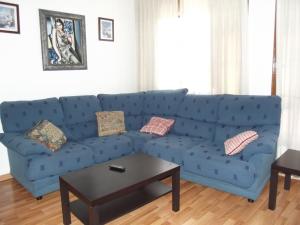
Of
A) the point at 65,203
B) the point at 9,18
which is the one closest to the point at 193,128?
the point at 65,203

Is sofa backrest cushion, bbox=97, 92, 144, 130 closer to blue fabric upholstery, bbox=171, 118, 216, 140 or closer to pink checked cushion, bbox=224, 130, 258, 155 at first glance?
blue fabric upholstery, bbox=171, 118, 216, 140

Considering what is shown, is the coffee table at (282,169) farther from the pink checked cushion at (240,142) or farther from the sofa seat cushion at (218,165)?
the pink checked cushion at (240,142)

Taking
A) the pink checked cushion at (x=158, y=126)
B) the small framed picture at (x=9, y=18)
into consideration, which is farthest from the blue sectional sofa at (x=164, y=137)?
the small framed picture at (x=9, y=18)

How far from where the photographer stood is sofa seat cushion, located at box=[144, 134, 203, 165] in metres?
2.99

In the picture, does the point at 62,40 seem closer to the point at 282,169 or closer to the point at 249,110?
the point at 249,110

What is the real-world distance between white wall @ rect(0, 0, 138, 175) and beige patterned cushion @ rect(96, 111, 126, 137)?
0.57 m

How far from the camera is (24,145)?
8.58ft

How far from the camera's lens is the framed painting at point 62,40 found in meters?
3.42

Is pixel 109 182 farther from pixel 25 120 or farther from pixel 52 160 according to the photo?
pixel 25 120

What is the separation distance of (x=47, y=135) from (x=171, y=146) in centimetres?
140

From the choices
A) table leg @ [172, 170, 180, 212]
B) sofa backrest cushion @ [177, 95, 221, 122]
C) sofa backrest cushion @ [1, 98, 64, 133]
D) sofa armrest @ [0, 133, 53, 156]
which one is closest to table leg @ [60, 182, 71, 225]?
sofa armrest @ [0, 133, 53, 156]

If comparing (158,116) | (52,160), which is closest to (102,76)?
(158,116)

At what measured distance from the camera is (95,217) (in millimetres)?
1854

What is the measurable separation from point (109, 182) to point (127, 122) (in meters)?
1.86
